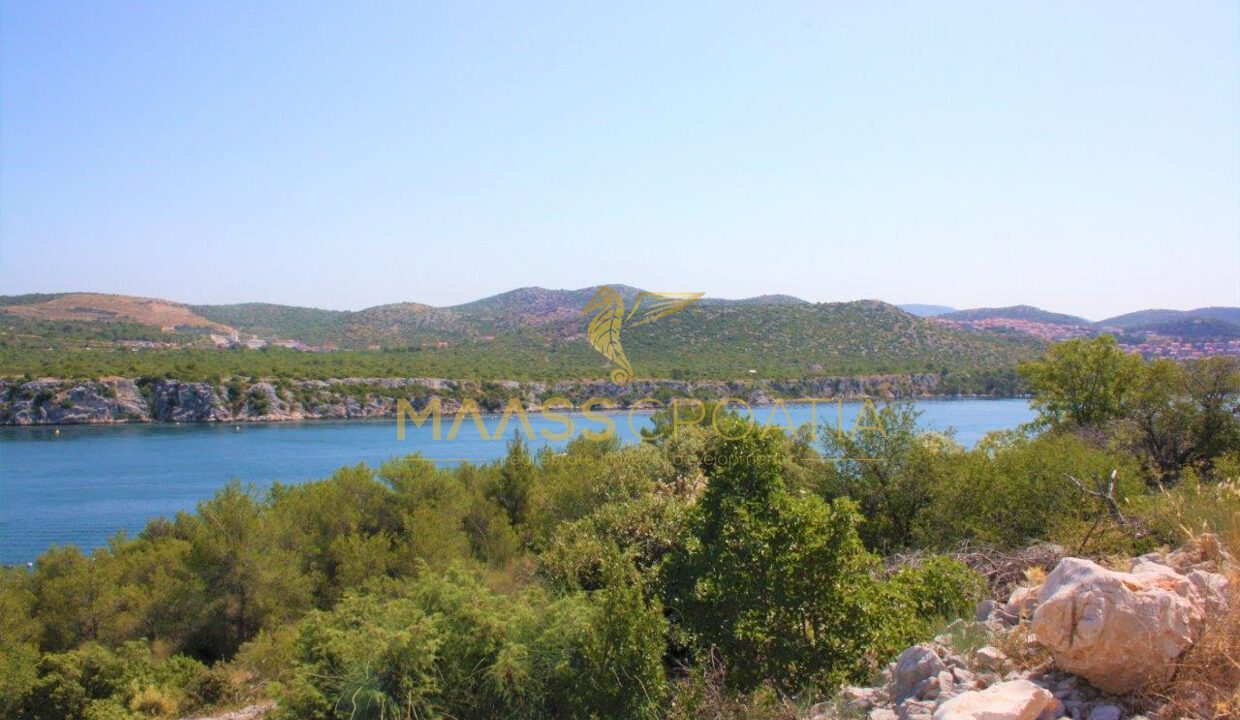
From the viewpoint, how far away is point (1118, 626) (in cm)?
534

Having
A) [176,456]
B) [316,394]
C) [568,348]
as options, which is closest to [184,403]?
[316,394]

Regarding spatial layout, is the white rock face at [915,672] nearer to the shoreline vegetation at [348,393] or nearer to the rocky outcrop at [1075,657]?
the rocky outcrop at [1075,657]

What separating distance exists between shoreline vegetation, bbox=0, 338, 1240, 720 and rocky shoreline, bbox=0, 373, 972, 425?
115 ft

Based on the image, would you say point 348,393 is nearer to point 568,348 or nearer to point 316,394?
point 316,394

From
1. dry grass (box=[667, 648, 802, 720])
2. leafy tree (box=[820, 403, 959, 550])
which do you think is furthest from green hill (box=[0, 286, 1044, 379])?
dry grass (box=[667, 648, 802, 720])

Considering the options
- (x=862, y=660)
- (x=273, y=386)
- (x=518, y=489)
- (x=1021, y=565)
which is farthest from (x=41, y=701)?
(x=273, y=386)

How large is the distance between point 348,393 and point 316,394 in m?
3.35

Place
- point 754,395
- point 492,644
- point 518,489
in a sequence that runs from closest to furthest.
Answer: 1. point 492,644
2. point 518,489
3. point 754,395

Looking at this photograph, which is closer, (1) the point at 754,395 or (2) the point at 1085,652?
(2) the point at 1085,652

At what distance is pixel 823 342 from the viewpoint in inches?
3253

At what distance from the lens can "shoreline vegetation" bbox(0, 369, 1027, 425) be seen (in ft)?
212

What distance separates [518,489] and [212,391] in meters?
63.1

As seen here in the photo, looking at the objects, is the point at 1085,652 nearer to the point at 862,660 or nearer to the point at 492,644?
the point at 862,660

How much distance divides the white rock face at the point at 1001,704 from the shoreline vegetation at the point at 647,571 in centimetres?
18
